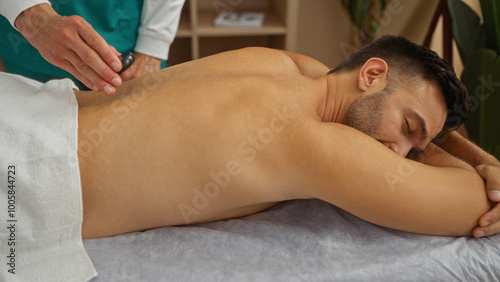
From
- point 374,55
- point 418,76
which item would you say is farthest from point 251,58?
point 418,76

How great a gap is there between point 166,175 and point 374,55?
2.36 ft

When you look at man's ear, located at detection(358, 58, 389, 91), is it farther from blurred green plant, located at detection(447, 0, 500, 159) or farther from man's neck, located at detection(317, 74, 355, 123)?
blurred green plant, located at detection(447, 0, 500, 159)

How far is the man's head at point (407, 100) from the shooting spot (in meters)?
1.21

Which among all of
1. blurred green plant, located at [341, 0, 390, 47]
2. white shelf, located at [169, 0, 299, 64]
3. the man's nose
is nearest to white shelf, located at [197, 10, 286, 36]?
white shelf, located at [169, 0, 299, 64]

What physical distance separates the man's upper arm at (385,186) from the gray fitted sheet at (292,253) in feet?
0.22

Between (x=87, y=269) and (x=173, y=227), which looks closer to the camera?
(x=87, y=269)

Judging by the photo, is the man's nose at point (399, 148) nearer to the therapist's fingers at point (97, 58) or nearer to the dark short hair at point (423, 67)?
the dark short hair at point (423, 67)

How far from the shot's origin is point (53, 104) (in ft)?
3.75

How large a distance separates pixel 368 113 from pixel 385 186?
0.89 ft

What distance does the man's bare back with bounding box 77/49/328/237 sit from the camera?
41.7 inches

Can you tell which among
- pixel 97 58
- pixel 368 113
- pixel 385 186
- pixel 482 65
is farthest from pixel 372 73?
pixel 482 65

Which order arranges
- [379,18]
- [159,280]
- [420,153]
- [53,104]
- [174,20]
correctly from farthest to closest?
[379,18]
[174,20]
[420,153]
[53,104]
[159,280]

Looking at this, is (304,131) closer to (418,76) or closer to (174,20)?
(418,76)

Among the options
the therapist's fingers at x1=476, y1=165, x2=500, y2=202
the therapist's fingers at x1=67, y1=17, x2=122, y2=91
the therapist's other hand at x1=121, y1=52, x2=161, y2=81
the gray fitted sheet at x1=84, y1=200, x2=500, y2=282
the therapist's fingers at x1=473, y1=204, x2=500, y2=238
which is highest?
the therapist's fingers at x1=67, y1=17, x2=122, y2=91
